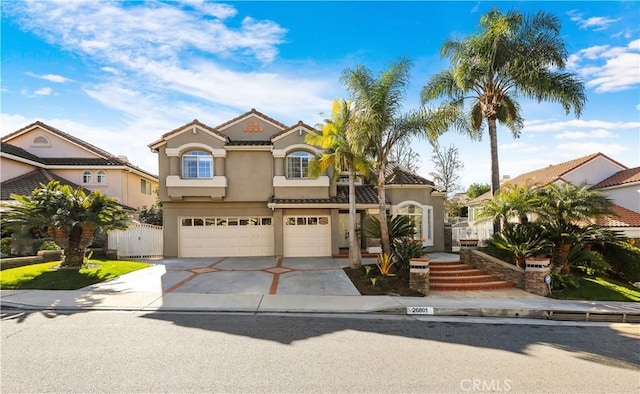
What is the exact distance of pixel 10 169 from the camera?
20.1 metres

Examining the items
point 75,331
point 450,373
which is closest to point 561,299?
point 450,373

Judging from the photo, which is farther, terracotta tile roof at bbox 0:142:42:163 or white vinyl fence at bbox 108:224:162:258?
terracotta tile roof at bbox 0:142:42:163

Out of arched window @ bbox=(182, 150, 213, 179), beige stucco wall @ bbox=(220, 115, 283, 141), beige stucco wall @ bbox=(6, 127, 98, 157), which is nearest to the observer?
arched window @ bbox=(182, 150, 213, 179)

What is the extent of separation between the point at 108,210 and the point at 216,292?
674 centimetres

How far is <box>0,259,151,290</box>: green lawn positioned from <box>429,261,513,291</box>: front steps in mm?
12649

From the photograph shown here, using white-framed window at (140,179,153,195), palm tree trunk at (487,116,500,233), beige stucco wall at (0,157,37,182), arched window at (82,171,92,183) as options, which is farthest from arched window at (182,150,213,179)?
palm tree trunk at (487,116,500,233)

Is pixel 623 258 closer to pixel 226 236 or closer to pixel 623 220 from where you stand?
pixel 623 220

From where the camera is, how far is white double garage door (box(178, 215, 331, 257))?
18172 millimetres

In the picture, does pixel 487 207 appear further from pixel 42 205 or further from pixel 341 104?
pixel 42 205

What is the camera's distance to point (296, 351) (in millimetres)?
5961

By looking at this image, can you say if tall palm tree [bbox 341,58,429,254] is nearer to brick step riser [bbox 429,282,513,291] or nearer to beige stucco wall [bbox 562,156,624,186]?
brick step riser [bbox 429,282,513,291]

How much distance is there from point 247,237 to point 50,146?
56.4 ft

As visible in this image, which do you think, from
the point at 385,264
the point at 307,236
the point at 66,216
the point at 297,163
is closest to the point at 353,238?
the point at 385,264

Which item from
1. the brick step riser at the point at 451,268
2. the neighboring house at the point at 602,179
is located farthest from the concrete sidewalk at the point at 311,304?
the neighboring house at the point at 602,179
